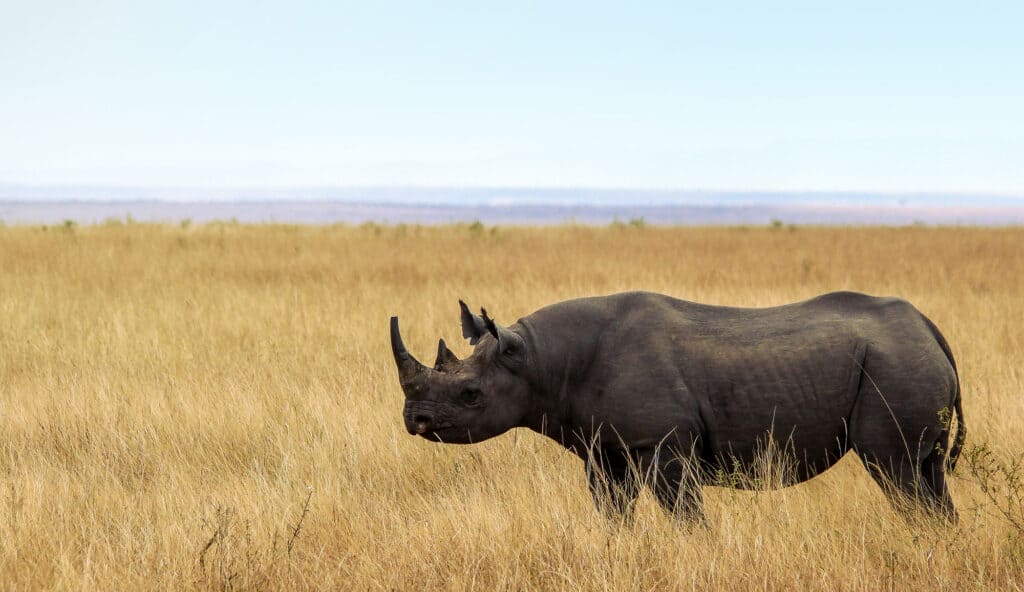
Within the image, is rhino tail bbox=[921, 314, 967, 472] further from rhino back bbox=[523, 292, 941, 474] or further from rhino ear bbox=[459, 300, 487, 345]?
rhino ear bbox=[459, 300, 487, 345]

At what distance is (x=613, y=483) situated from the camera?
14.6 ft

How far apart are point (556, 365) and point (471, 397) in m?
0.45

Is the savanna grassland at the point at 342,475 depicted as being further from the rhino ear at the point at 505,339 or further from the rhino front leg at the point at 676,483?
the rhino ear at the point at 505,339

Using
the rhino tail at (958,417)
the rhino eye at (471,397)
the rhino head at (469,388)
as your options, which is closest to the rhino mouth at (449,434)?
the rhino head at (469,388)

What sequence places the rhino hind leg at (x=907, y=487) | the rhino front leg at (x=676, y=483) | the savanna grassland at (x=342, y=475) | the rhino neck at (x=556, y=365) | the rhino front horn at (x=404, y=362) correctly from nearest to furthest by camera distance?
the savanna grassland at (x=342, y=475) < the rhino front horn at (x=404, y=362) < the rhino front leg at (x=676, y=483) < the rhino hind leg at (x=907, y=487) < the rhino neck at (x=556, y=365)

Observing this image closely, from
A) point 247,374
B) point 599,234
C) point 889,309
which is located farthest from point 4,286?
point 599,234

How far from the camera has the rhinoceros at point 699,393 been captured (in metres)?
4.20

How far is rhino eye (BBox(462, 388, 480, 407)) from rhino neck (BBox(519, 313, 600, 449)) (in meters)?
0.30

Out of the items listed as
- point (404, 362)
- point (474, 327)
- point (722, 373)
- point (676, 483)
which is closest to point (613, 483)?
point (676, 483)

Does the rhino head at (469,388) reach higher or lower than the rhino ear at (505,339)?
lower

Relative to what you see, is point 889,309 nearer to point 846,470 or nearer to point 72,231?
point 846,470

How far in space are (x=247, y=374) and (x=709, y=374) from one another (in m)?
4.41

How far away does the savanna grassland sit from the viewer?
3.82m

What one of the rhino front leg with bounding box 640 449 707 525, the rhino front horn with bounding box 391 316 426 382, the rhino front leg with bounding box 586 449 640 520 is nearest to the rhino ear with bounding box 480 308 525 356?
the rhino front horn with bounding box 391 316 426 382
